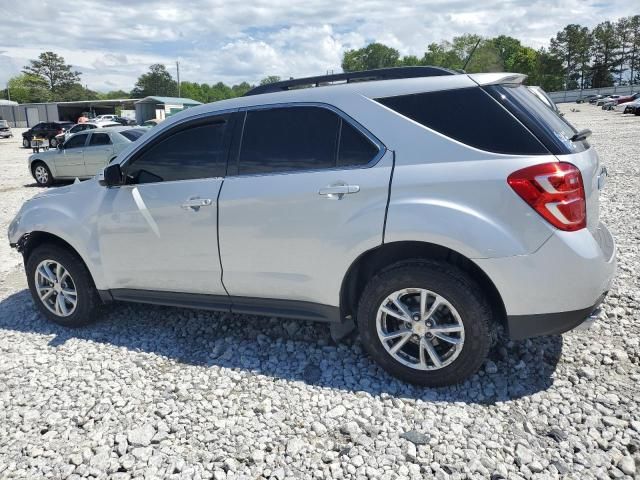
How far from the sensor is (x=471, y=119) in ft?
9.50

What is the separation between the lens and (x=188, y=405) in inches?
123

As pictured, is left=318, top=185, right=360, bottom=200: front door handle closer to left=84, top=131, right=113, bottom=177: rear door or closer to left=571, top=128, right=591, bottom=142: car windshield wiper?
left=571, top=128, right=591, bottom=142: car windshield wiper

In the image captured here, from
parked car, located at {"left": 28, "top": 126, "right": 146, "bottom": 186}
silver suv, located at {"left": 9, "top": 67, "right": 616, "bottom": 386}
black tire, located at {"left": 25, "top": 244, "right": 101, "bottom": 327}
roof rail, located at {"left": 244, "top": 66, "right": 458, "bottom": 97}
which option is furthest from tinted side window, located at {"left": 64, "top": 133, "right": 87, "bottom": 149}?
roof rail, located at {"left": 244, "top": 66, "right": 458, "bottom": 97}

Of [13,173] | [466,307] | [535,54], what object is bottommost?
[13,173]

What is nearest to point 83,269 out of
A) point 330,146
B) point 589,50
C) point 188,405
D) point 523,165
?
point 188,405

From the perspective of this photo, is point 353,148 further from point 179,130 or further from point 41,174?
point 41,174

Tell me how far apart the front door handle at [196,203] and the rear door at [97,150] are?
11.2m

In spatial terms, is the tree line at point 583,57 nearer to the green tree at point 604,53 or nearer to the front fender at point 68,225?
the green tree at point 604,53

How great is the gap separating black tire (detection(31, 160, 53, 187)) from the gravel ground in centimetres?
1170

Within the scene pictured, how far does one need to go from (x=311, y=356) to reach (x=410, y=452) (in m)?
1.23

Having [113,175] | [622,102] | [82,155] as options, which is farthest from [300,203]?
[622,102]

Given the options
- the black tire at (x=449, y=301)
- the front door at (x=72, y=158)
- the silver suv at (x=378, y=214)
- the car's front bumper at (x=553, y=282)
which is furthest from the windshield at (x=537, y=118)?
the front door at (x=72, y=158)

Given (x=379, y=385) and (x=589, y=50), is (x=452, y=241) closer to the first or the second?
(x=379, y=385)

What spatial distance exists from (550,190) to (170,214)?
8.43 feet
